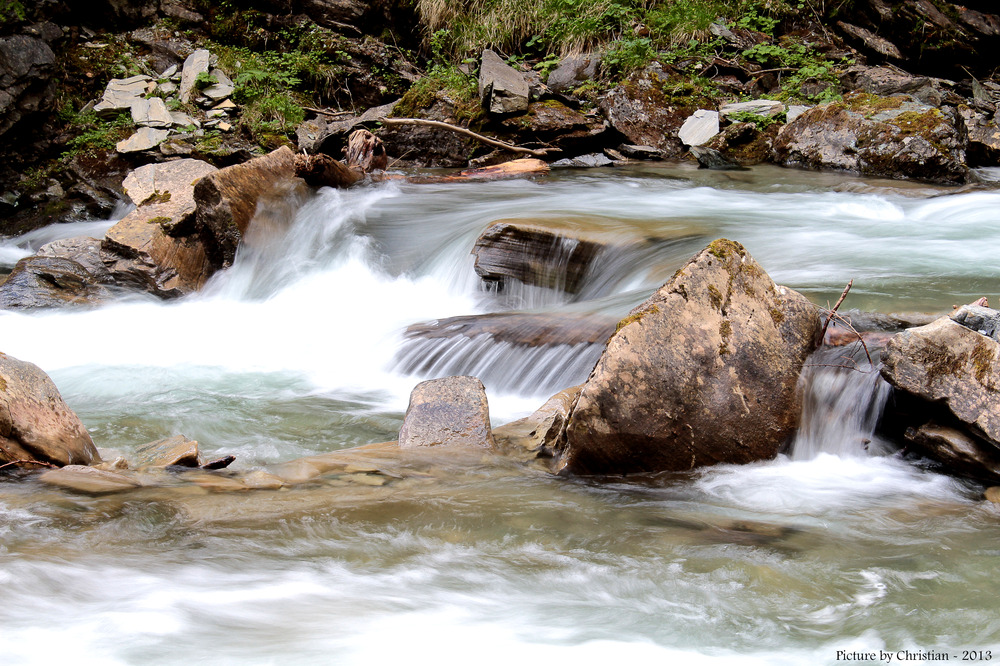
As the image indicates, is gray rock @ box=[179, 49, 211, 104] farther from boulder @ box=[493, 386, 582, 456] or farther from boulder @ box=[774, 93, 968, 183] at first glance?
boulder @ box=[493, 386, 582, 456]

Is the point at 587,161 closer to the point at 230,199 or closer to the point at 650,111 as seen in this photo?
the point at 650,111

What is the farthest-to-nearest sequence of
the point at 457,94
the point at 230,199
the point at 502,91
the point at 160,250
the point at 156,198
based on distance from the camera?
the point at 457,94 < the point at 502,91 < the point at 156,198 < the point at 160,250 < the point at 230,199

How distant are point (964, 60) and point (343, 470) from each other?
46.4ft

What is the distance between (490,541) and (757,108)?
9668mm

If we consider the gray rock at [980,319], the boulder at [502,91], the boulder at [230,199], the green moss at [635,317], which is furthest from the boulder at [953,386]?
the boulder at [502,91]

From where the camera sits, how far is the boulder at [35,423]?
3.06 meters

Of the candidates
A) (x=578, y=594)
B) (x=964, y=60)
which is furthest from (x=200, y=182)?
(x=964, y=60)

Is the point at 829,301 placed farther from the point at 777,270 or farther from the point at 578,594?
the point at 578,594

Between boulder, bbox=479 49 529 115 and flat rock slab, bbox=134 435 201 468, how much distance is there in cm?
840

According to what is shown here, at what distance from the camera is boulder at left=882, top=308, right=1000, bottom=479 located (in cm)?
310

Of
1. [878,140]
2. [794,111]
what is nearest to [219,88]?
[794,111]

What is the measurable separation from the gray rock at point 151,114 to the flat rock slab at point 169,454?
9.30m

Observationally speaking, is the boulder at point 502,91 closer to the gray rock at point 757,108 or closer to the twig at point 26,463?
the gray rock at point 757,108

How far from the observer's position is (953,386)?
3141 millimetres
